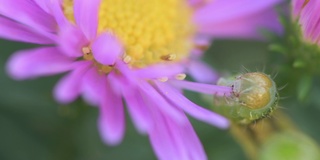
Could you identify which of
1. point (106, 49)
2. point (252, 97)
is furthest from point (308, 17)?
point (106, 49)

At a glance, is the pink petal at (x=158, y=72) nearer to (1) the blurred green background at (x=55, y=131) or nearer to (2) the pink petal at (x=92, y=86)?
(2) the pink petal at (x=92, y=86)

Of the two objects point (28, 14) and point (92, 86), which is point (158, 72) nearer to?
point (92, 86)

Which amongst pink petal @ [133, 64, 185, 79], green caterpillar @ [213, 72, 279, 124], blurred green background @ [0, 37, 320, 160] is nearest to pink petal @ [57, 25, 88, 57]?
pink petal @ [133, 64, 185, 79]

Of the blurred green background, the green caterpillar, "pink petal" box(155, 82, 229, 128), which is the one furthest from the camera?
the blurred green background

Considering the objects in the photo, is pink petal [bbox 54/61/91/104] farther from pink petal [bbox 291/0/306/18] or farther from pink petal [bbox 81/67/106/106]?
pink petal [bbox 291/0/306/18]

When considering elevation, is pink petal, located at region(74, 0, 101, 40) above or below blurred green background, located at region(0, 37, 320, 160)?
above
